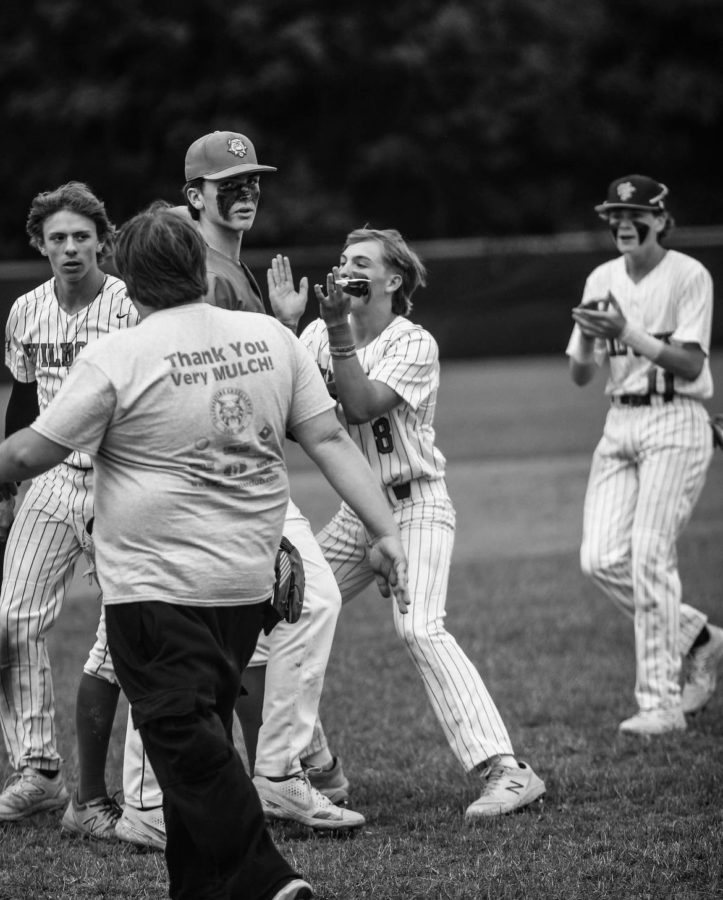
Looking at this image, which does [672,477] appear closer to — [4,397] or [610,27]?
[4,397]

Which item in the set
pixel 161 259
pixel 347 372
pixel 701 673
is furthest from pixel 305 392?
pixel 701 673

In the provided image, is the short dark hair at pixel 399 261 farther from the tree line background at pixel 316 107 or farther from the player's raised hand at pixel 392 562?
the tree line background at pixel 316 107

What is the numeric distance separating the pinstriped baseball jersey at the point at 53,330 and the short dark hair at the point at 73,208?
6.6 inches

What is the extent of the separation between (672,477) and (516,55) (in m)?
26.1

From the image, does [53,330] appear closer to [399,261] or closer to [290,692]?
[399,261]

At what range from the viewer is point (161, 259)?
359cm

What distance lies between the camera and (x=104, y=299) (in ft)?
16.3

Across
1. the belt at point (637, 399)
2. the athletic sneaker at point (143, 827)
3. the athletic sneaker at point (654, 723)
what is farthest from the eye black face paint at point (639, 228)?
the athletic sneaker at point (143, 827)

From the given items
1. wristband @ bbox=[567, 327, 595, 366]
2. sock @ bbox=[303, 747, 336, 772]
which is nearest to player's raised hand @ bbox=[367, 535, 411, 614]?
sock @ bbox=[303, 747, 336, 772]

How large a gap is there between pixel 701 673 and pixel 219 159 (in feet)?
11.1

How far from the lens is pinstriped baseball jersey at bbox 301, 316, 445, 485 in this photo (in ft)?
16.1

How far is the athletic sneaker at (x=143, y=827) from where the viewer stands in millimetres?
4531

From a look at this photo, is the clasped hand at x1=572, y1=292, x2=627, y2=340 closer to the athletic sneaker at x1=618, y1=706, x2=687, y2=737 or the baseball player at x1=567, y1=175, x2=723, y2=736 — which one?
the baseball player at x1=567, y1=175, x2=723, y2=736

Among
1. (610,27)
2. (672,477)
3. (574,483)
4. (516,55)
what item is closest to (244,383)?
(672,477)
